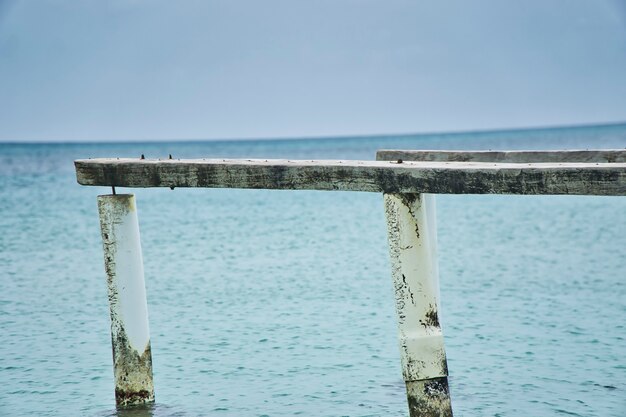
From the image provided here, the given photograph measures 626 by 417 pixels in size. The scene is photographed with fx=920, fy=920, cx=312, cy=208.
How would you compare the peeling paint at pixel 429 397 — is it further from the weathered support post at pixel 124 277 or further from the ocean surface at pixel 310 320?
the weathered support post at pixel 124 277

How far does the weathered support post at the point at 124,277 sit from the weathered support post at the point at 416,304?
199 centimetres

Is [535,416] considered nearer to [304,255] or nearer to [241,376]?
[241,376]

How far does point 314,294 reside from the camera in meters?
13.2

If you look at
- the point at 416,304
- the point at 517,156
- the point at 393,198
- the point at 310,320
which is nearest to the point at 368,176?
the point at 393,198

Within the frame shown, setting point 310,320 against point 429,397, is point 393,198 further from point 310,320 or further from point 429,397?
point 310,320

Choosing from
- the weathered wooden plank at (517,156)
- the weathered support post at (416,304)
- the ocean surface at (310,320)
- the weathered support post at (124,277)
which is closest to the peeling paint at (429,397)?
the weathered support post at (416,304)

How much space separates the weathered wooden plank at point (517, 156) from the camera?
7.46 m

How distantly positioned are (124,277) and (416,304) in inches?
87.2

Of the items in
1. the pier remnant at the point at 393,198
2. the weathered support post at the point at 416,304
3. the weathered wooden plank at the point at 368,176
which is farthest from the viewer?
the weathered support post at the point at 416,304

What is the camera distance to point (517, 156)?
786 cm

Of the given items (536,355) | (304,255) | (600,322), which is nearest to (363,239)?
(304,255)

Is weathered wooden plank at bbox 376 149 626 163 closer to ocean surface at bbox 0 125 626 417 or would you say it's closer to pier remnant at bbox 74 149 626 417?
pier remnant at bbox 74 149 626 417

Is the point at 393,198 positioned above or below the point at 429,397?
above

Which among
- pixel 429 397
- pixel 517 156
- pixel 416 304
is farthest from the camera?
pixel 517 156
